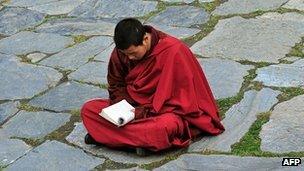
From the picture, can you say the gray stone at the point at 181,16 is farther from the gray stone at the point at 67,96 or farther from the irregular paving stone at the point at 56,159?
the irregular paving stone at the point at 56,159

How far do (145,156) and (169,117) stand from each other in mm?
342

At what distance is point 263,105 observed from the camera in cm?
464

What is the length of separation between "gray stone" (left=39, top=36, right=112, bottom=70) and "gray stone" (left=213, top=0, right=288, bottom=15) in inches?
52.2

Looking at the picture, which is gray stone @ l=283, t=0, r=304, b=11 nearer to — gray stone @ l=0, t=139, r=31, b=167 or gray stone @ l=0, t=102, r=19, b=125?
Result: gray stone @ l=0, t=102, r=19, b=125

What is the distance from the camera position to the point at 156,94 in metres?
4.14

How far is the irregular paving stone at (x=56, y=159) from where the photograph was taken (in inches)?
166

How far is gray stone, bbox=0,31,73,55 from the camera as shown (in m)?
6.37

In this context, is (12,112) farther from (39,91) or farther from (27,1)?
(27,1)

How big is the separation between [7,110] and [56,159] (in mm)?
1058

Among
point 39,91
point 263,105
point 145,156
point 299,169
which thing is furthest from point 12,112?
point 299,169

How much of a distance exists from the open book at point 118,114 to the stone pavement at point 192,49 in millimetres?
304

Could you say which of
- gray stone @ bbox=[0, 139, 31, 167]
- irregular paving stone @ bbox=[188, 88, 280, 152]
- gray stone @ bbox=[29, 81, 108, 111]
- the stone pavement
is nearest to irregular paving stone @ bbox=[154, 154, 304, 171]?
the stone pavement

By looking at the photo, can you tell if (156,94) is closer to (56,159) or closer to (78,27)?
(56,159)

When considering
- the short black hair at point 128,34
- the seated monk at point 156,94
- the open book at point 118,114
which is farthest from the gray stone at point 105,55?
the short black hair at point 128,34
